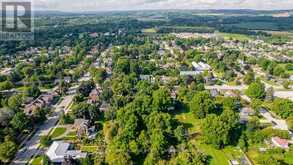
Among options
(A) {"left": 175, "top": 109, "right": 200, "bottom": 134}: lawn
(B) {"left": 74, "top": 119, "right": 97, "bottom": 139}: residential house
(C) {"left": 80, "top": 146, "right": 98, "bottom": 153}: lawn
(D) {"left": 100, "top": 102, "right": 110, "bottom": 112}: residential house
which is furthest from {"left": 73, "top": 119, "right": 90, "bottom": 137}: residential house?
(A) {"left": 175, "top": 109, "right": 200, "bottom": 134}: lawn

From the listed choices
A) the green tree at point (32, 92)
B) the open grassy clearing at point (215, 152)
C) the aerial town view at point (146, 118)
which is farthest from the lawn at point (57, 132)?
the open grassy clearing at point (215, 152)

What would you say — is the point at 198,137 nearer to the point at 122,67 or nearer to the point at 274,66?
the point at 122,67

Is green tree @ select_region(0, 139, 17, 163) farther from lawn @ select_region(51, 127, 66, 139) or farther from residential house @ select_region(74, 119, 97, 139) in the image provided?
residential house @ select_region(74, 119, 97, 139)

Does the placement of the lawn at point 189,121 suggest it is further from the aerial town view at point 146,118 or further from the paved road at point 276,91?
the paved road at point 276,91

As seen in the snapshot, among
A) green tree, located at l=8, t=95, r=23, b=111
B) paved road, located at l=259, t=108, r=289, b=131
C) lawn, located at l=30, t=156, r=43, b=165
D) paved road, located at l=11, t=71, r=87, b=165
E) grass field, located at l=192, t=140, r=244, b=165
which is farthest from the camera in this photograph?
green tree, located at l=8, t=95, r=23, b=111

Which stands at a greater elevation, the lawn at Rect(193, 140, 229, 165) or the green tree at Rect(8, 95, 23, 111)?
the green tree at Rect(8, 95, 23, 111)

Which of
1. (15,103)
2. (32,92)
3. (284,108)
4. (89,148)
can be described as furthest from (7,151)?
(284,108)

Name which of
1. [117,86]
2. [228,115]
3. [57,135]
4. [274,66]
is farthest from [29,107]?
[274,66]
